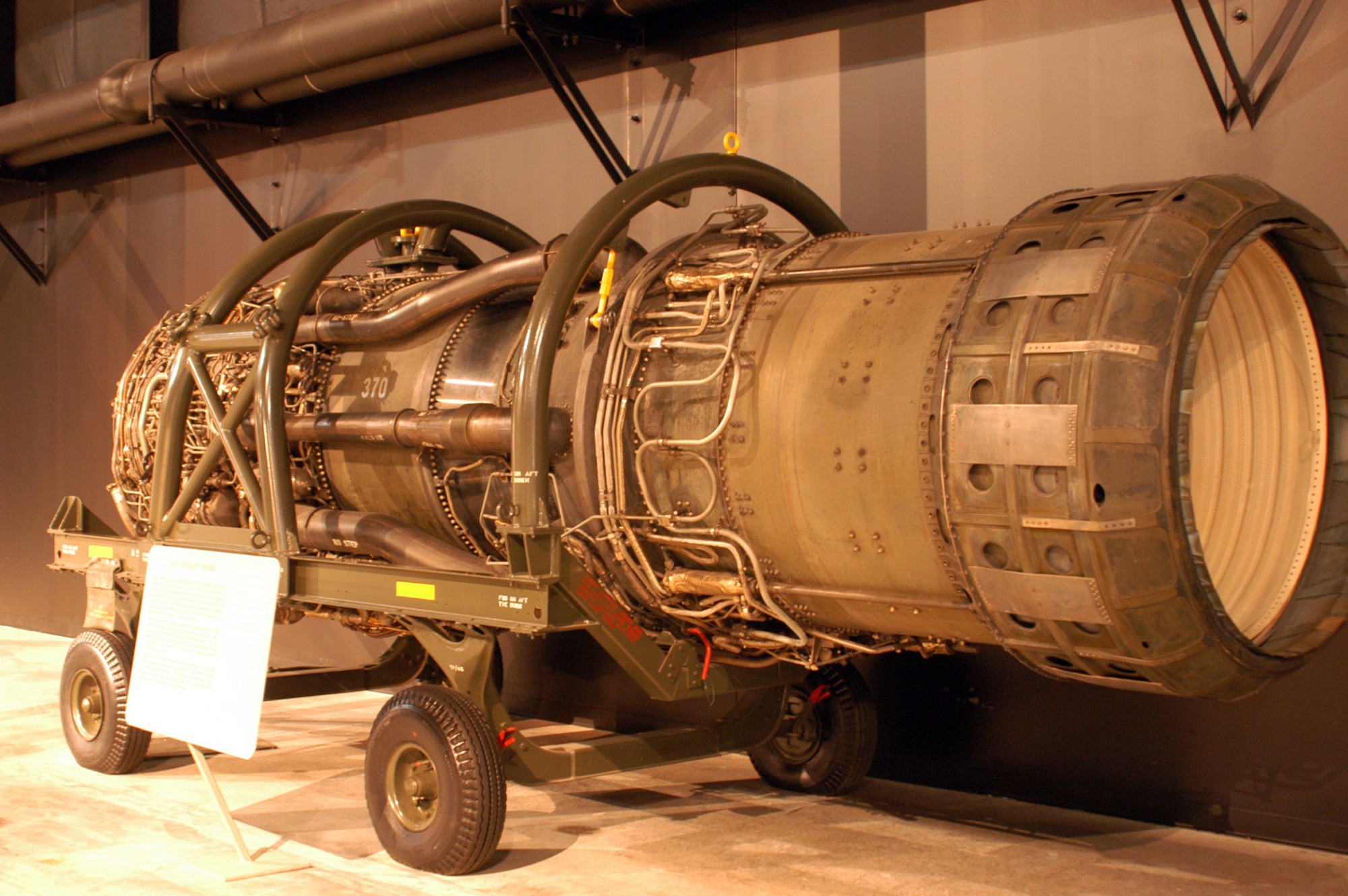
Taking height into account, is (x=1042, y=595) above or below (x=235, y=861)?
above

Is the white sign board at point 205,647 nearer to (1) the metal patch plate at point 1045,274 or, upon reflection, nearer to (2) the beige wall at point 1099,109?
(1) the metal patch plate at point 1045,274

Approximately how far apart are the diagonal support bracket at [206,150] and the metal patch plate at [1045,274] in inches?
247

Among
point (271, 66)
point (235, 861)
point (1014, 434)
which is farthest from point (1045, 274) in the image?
point (271, 66)

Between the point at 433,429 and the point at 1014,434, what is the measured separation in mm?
2351

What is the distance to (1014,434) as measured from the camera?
3387 mm

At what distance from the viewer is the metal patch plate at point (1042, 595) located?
11.1 ft

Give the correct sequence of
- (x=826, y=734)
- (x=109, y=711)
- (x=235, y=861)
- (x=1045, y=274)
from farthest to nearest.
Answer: (x=109, y=711) → (x=826, y=734) → (x=235, y=861) → (x=1045, y=274)

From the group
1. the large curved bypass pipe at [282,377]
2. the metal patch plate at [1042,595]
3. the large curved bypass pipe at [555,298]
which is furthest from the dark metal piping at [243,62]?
the metal patch plate at [1042,595]

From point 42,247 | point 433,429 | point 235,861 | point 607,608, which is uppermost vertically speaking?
point 42,247

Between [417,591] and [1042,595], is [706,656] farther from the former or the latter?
[1042,595]

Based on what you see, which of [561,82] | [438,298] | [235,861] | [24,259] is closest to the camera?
[235,861]

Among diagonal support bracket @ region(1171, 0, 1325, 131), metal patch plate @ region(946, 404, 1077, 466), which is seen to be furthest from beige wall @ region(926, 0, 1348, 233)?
metal patch plate @ region(946, 404, 1077, 466)

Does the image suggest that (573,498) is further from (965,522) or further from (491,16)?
(491,16)

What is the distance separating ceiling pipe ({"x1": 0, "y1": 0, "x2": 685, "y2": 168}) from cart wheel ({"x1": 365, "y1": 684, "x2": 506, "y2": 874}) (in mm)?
3605
